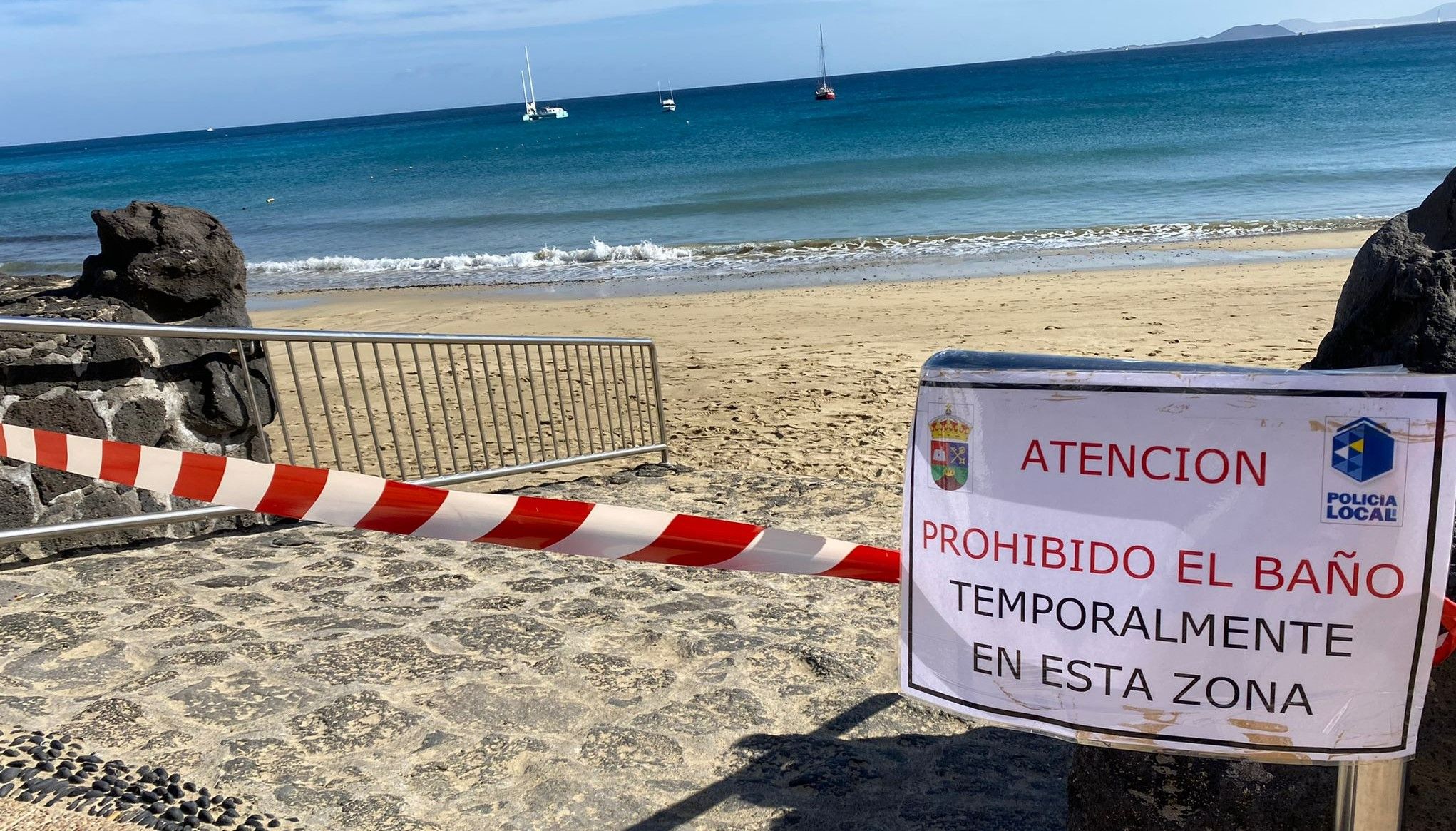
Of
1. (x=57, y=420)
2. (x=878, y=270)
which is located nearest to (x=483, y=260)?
(x=878, y=270)

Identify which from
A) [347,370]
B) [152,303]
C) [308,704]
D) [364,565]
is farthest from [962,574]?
[347,370]

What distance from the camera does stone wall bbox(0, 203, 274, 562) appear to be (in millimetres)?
5238

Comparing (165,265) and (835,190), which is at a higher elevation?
(165,265)

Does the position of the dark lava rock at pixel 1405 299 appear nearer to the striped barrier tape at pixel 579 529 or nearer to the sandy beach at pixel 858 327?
the striped barrier tape at pixel 579 529

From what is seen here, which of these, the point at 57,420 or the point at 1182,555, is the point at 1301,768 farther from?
the point at 57,420

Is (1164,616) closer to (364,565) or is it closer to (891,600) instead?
(891,600)

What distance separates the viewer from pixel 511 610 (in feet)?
15.3

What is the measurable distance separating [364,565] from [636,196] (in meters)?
31.6

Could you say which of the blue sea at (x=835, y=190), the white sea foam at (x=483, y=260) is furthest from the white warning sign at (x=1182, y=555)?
the white sea foam at (x=483, y=260)

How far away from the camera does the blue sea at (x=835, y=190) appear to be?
23.3 metres

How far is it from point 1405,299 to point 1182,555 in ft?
4.21

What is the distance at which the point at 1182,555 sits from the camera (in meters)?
1.76

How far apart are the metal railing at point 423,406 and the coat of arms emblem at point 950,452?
4486 millimetres

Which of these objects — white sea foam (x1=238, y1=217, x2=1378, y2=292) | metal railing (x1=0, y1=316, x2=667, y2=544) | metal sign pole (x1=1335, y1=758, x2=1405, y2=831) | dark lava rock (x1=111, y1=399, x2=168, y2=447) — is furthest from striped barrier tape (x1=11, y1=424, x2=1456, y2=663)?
white sea foam (x1=238, y1=217, x2=1378, y2=292)
